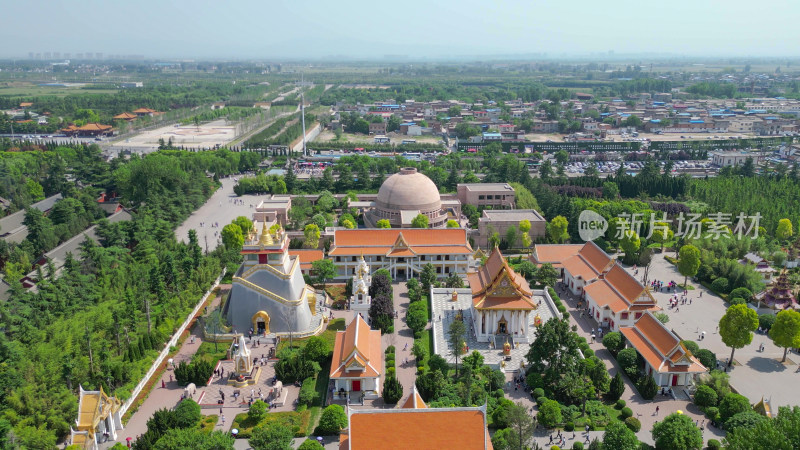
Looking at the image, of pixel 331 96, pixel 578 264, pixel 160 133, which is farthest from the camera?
pixel 331 96

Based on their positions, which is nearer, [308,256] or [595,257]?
[595,257]

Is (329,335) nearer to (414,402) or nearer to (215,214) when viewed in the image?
(414,402)

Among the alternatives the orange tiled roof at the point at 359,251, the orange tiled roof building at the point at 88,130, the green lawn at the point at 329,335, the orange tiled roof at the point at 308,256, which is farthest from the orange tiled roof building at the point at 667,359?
the orange tiled roof building at the point at 88,130

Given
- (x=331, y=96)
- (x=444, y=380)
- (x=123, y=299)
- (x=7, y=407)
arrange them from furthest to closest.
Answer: (x=331, y=96) → (x=123, y=299) → (x=444, y=380) → (x=7, y=407)

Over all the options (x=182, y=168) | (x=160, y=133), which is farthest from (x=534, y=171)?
(x=160, y=133)

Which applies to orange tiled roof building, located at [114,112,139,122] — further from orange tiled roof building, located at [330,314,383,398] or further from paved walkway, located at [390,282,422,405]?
orange tiled roof building, located at [330,314,383,398]

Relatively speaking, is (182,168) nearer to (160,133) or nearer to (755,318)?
(160,133)

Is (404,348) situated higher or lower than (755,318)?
lower

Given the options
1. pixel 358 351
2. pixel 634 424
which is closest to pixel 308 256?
pixel 358 351
